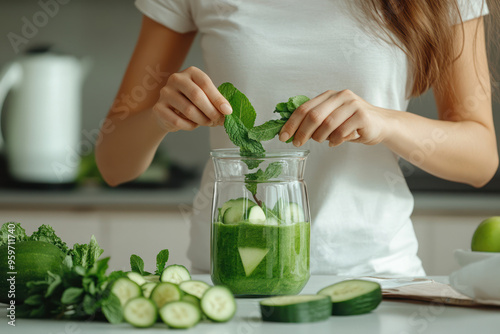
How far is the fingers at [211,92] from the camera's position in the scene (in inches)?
30.3

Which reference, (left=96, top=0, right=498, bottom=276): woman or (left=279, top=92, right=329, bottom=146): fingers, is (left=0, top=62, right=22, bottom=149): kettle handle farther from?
(left=279, top=92, right=329, bottom=146): fingers

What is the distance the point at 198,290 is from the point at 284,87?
56 centimetres

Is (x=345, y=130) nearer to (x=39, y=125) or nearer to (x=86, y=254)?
(x=86, y=254)

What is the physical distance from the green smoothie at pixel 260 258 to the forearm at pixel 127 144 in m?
0.36

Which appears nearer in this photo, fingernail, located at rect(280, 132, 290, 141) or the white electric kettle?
fingernail, located at rect(280, 132, 290, 141)

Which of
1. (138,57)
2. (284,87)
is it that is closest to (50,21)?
(138,57)

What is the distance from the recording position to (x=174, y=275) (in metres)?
0.73

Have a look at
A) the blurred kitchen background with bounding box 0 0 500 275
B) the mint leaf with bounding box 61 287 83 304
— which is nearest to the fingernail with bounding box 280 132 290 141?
the mint leaf with bounding box 61 287 83 304

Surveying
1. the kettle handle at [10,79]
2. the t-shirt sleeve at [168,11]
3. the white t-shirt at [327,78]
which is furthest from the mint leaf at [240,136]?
the kettle handle at [10,79]

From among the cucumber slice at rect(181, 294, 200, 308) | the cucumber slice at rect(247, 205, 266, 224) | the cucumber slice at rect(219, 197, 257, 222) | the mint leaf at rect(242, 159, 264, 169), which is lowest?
the cucumber slice at rect(181, 294, 200, 308)

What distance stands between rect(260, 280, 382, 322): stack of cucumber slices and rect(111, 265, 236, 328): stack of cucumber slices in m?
0.04

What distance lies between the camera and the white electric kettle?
222cm

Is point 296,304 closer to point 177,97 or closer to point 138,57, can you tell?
point 177,97

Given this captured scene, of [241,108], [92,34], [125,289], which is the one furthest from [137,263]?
[92,34]
